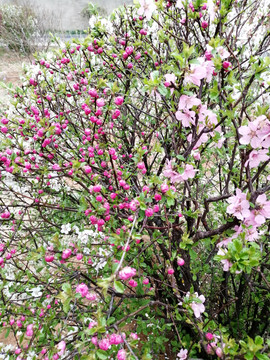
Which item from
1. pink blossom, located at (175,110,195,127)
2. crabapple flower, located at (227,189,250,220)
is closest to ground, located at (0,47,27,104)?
pink blossom, located at (175,110,195,127)

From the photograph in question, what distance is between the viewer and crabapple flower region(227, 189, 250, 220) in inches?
52.4

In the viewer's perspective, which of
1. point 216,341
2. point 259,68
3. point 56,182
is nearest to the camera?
point 259,68

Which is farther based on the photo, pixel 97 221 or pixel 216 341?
pixel 97 221

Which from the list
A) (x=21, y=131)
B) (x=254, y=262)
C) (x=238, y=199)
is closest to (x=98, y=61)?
(x=21, y=131)

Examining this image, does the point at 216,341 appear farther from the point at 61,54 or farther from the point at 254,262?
the point at 61,54

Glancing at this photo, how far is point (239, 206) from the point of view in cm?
136

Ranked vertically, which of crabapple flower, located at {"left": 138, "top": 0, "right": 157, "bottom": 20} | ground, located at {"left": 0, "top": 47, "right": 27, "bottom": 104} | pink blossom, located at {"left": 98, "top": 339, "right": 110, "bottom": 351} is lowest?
ground, located at {"left": 0, "top": 47, "right": 27, "bottom": 104}

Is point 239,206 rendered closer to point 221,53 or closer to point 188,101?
point 188,101

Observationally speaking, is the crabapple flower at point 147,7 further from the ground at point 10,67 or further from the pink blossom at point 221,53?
the ground at point 10,67

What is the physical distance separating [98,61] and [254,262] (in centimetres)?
288

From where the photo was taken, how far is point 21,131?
278 cm

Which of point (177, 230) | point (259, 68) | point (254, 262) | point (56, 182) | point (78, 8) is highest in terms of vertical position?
point (78, 8)

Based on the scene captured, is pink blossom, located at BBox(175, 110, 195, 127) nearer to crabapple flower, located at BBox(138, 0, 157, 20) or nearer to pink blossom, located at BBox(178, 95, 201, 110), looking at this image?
pink blossom, located at BBox(178, 95, 201, 110)

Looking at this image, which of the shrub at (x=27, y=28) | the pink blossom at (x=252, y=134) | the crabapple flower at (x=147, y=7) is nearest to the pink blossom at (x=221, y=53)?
the pink blossom at (x=252, y=134)
